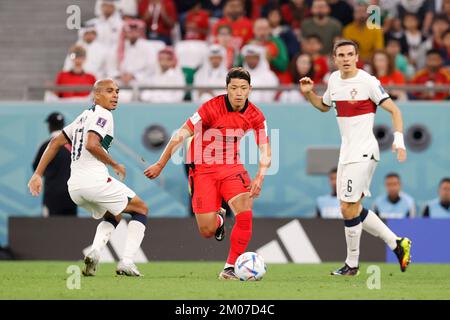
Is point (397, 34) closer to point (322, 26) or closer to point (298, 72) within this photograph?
point (322, 26)

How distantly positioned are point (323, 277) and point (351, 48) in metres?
2.45

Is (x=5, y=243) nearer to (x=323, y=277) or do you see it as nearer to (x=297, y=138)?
(x=297, y=138)

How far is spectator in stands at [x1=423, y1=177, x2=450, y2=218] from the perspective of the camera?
18.7 meters

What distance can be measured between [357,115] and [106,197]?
2.79 meters

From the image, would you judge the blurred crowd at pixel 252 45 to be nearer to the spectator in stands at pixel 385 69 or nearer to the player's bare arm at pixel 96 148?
the spectator in stands at pixel 385 69

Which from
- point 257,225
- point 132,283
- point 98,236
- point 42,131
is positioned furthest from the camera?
point 42,131

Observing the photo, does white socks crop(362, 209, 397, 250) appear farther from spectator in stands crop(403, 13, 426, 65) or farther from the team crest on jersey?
spectator in stands crop(403, 13, 426, 65)

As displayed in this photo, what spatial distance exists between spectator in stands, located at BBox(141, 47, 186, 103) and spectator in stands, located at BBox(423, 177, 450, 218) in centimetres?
440

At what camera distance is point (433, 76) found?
2025 centimetres

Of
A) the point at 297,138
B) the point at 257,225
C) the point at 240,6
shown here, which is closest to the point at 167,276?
the point at 257,225

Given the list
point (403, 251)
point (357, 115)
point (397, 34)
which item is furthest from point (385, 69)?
point (403, 251)

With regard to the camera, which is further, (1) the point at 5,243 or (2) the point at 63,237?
(1) the point at 5,243

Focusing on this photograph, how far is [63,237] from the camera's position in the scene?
1800 cm

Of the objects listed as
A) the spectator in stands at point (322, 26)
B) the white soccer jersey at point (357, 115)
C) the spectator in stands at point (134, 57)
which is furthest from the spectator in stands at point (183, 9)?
the white soccer jersey at point (357, 115)
